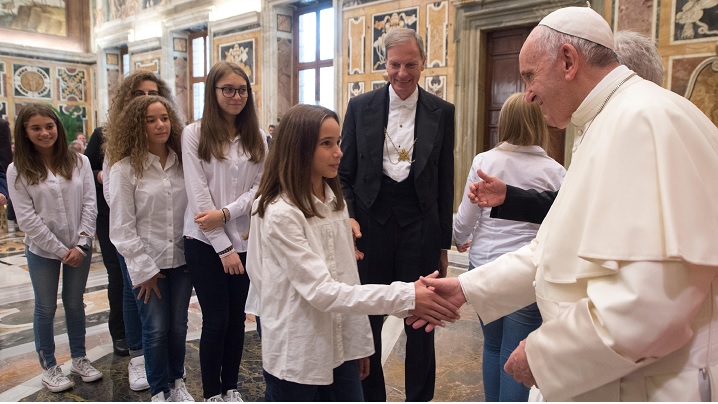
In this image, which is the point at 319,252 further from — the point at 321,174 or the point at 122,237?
the point at 122,237

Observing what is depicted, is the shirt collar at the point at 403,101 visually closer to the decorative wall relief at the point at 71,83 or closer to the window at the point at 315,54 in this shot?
the window at the point at 315,54

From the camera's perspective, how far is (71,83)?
61.0 feet

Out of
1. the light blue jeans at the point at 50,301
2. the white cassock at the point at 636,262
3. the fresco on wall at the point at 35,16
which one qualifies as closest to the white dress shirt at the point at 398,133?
the white cassock at the point at 636,262

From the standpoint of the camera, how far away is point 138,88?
339cm

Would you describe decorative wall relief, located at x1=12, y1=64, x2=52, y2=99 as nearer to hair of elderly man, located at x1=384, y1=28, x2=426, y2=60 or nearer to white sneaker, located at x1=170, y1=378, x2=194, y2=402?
white sneaker, located at x1=170, y1=378, x2=194, y2=402

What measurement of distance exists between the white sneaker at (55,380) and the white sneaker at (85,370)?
9 centimetres

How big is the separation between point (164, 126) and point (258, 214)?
1.26 meters

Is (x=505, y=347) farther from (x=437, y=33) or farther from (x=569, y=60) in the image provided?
(x=437, y=33)

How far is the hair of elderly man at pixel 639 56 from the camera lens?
185cm

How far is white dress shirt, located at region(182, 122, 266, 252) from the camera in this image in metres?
2.99

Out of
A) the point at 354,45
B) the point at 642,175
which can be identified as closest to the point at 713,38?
the point at 354,45

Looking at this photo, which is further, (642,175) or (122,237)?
(122,237)

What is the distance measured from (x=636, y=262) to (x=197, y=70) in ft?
49.2

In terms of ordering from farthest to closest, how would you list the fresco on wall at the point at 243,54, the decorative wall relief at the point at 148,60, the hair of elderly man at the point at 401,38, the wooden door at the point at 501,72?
the decorative wall relief at the point at 148,60
the fresco on wall at the point at 243,54
the wooden door at the point at 501,72
the hair of elderly man at the point at 401,38
